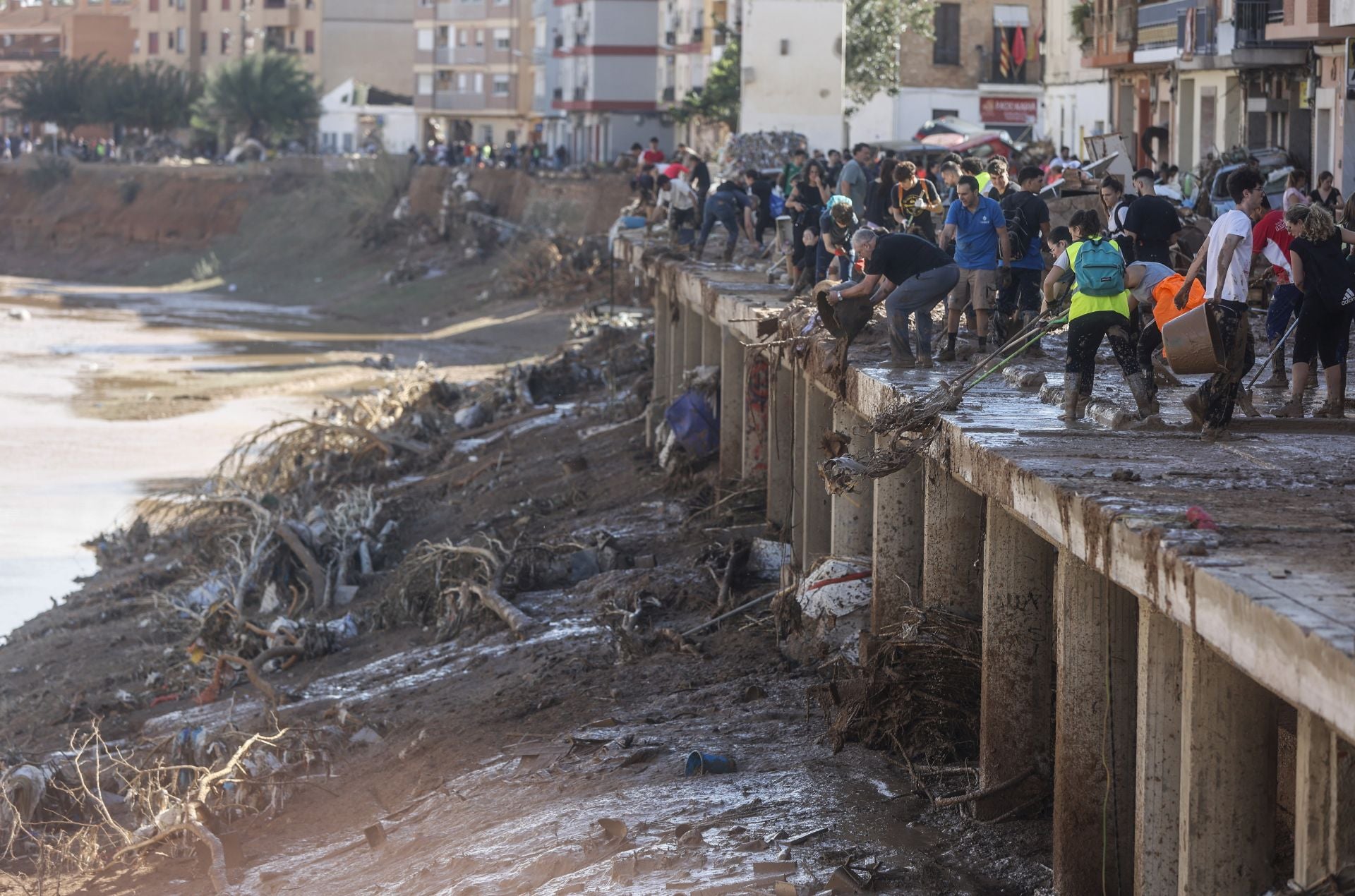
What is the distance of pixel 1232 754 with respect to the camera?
716 cm

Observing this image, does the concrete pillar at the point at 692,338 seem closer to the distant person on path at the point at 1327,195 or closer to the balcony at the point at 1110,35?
the distant person on path at the point at 1327,195

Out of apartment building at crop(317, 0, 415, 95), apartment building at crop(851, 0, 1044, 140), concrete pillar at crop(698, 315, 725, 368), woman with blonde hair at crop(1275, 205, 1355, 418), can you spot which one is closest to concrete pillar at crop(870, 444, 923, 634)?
woman with blonde hair at crop(1275, 205, 1355, 418)

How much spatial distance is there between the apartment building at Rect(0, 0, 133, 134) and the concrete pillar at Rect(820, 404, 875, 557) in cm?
8773

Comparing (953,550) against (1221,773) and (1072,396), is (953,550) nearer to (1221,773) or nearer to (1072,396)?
(1072,396)

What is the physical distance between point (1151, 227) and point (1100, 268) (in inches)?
146

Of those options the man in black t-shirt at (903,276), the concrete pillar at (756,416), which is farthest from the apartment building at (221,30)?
the man in black t-shirt at (903,276)

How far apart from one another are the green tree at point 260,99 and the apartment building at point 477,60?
5.42 metres

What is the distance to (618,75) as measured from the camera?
7119 centimetres

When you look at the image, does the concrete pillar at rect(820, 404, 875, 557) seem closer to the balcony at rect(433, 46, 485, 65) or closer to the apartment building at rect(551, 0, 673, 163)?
the apartment building at rect(551, 0, 673, 163)

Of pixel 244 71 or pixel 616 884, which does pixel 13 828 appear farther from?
pixel 244 71

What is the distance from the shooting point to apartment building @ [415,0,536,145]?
8269 centimetres

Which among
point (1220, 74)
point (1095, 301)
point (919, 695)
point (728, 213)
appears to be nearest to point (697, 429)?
point (728, 213)

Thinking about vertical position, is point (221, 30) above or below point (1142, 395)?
above

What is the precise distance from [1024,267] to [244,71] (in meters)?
73.7
